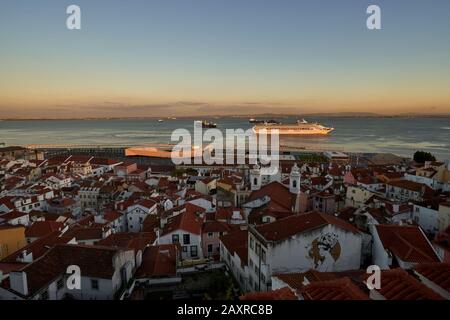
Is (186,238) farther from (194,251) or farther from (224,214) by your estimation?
(224,214)

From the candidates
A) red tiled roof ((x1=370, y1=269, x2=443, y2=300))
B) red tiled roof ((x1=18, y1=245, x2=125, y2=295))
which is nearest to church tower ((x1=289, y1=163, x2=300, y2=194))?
red tiled roof ((x1=18, y1=245, x2=125, y2=295))

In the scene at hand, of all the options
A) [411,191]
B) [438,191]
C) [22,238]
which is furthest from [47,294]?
[438,191]

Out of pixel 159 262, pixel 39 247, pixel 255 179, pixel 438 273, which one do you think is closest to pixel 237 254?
pixel 159 262
